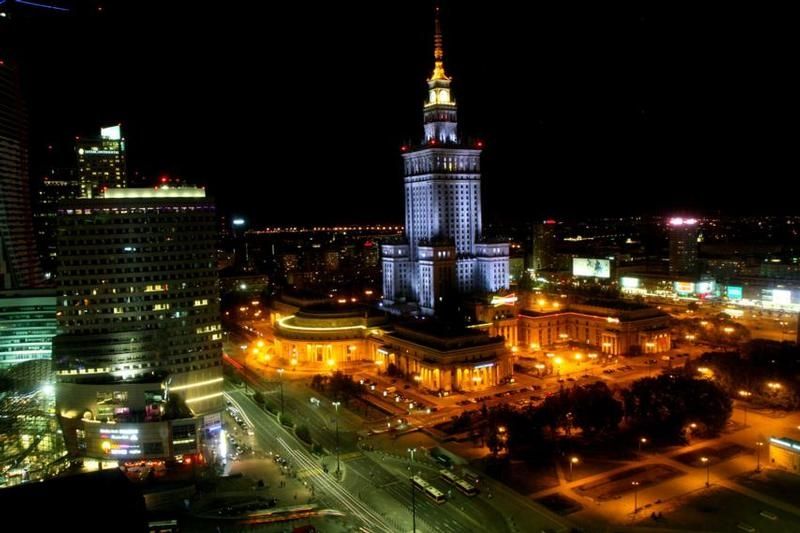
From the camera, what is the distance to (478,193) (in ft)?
373

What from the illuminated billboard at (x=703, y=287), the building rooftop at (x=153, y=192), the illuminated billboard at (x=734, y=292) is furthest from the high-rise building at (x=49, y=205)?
the illuminated billboard at (x=734, y=292)

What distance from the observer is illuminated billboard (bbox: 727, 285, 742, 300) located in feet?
427

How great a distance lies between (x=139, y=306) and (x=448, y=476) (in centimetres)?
3752

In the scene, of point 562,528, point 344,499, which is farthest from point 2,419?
point 562,528

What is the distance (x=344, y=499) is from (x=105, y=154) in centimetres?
10216

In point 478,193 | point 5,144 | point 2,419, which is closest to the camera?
point 2,419

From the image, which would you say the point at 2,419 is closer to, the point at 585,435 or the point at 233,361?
the point at 233,361

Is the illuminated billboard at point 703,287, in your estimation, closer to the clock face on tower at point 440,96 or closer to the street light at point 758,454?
the clock face on tower at point 440,96

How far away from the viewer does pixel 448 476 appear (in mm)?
52312

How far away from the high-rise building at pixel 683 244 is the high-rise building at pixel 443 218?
6870 cm

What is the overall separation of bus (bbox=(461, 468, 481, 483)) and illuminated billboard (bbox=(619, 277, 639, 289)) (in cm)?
11144

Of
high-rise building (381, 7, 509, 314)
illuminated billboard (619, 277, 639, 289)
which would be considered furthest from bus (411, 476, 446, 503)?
illuminated billboard (619, 277, 639, 289)

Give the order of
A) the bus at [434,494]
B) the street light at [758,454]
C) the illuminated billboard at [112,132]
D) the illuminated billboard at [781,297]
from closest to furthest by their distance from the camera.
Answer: the bus at [434,494] → the street light at [758,454] → the illuminated billboard at [112,132] → the illuminated billboard at [781,297]

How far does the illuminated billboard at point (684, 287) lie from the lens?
456 ft
